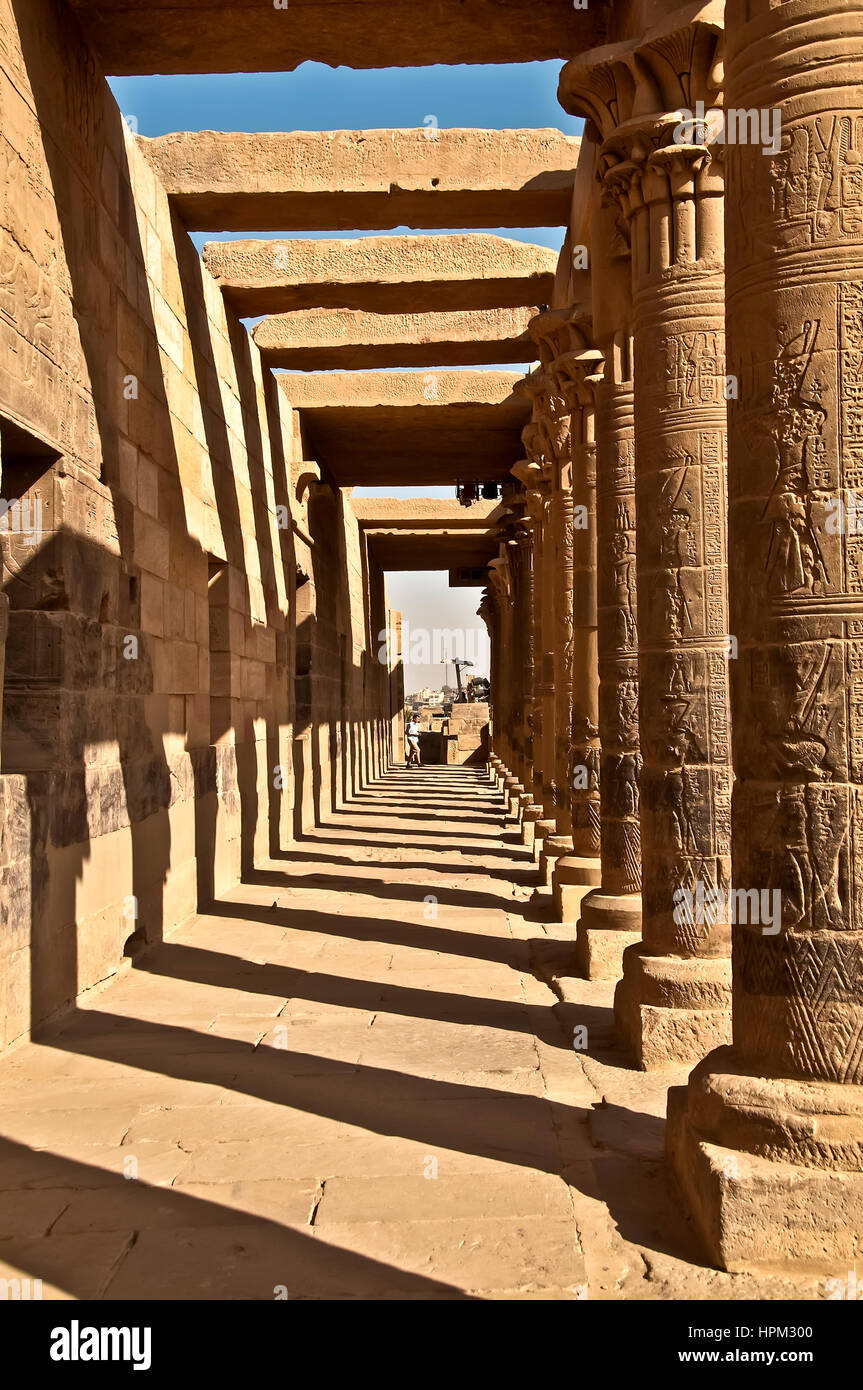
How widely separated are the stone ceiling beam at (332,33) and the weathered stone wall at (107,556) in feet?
1.28

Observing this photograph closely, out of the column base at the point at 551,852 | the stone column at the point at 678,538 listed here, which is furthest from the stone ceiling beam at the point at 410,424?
the stone column at the point at 678,538

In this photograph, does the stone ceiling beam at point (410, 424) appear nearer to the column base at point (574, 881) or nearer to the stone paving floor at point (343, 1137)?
the column base at point (574, 881)

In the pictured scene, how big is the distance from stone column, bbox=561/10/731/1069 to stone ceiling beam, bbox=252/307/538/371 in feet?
24.4

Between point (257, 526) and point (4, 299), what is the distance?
7.31 metres

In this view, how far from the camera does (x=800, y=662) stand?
11.3 feet

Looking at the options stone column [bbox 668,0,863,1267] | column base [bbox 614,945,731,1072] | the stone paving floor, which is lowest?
the stone paving floor

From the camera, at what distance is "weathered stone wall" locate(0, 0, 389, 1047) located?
19.6 feet

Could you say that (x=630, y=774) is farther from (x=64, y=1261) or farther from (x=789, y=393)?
(x=64, y=1261)

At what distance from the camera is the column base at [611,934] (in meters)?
6.91

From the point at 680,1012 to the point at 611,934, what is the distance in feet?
5.65

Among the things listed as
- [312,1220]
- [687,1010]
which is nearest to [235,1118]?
[312,1220]

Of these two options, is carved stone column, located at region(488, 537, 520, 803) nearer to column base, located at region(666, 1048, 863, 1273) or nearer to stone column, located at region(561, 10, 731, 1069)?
stone column, located at region(561, 10, 731, 1069)

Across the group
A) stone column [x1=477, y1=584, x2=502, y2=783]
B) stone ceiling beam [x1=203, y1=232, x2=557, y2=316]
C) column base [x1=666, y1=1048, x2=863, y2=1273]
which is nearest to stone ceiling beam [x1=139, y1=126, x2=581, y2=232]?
stone ceiling beam [x1=203, y1=232, x2=557, y2=316]

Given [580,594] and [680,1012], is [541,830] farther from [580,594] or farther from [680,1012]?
[680,1012]
